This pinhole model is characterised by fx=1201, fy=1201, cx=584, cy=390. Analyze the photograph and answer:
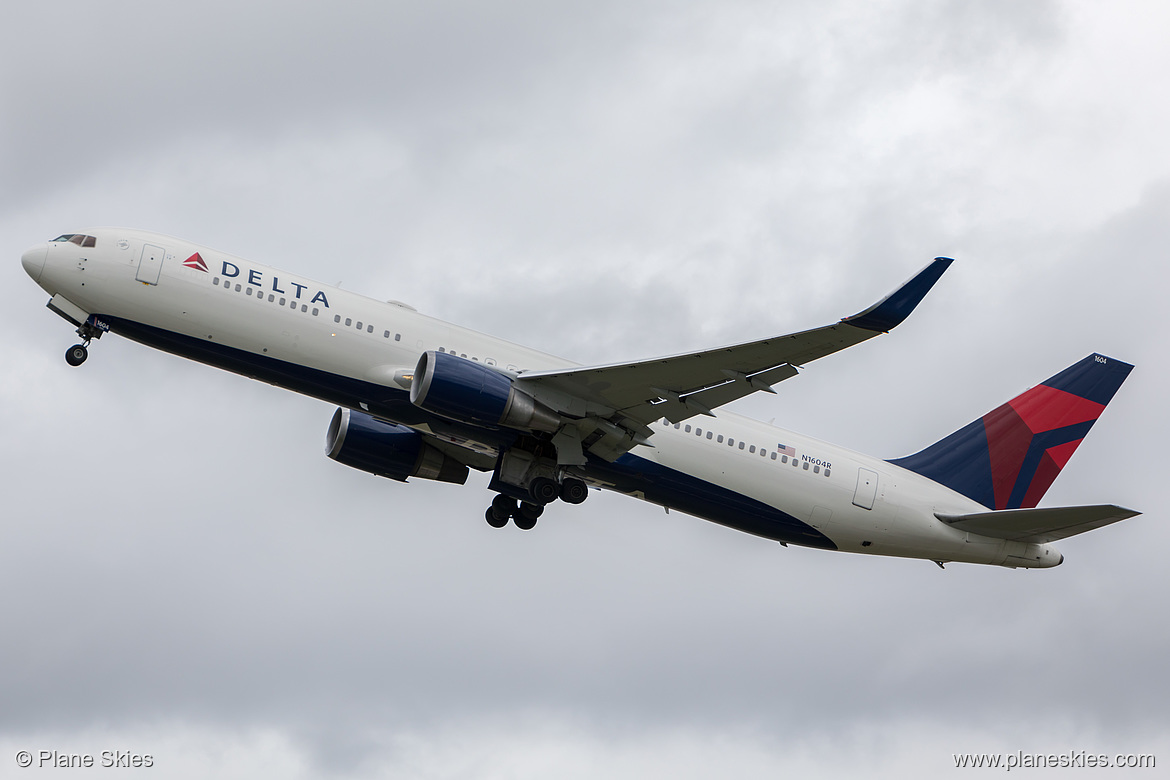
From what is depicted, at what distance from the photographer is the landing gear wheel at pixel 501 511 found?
37.8 metres

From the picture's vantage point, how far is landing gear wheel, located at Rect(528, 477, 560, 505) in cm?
3325

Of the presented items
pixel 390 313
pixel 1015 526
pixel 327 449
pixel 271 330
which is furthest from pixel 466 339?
pixel 1015 526

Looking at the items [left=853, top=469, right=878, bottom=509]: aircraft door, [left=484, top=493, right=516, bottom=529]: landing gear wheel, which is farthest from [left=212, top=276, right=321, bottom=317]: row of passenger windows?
[left=853, top=469, right=878, bottom=509]: aircraft door

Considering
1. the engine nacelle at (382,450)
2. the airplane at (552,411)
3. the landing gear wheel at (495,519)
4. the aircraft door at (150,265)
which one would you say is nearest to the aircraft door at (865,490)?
the airplane at (552,411)

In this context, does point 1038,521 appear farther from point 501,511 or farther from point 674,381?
point 501,511

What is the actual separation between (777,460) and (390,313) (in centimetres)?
1165

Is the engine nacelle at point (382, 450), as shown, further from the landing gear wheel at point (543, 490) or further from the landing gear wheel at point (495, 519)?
the landing gear wheel at point (543, 490)

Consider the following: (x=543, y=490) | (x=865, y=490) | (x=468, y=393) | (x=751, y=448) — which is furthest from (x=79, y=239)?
(x=865, y=490)

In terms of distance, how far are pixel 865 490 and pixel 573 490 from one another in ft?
28.8

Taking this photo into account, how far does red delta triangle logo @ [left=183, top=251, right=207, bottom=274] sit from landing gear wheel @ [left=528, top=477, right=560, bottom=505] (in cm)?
1042

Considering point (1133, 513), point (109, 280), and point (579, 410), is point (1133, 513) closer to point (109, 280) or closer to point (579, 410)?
point (579, 410)

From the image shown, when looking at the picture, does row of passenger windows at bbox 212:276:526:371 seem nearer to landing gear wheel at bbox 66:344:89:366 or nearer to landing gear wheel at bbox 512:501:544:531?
landing gear wheel at bbox 66:344:89:366

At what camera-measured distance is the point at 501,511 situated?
37.9m

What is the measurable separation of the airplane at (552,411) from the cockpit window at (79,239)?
0.08m
